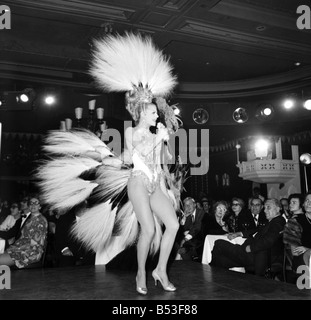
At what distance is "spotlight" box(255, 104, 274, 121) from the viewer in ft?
31.6

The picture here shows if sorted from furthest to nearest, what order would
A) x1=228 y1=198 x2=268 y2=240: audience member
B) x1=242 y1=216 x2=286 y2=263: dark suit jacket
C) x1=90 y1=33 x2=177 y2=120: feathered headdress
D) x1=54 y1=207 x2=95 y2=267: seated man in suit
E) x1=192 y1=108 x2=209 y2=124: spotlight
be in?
x1=192 y1=108 x2=209 y2=124: spotlight, x1=228 y1=198 x2=268 y2=240: audience member, x1=54 y1=207 x2=95 y2=267: seated man in suit, x1=242 y1=216 x2=286 y2=263: dark suit jacket, x1=90 y1=33 x2=177 y2=120: feathered headdress

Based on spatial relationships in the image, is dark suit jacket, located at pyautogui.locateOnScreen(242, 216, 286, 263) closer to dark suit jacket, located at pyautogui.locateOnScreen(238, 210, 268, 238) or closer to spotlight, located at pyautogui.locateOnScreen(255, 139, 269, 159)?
dark suit jacket, located at pyautogui.locateOnScreen(238, 210, 268, 238)

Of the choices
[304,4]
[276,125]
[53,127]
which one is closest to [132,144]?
[304,4]

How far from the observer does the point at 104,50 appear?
2.93 meters

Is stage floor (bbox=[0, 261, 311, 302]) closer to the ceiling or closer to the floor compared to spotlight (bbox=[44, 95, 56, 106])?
closer to the floor

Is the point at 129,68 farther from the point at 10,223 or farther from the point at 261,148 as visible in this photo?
the point at 261,148

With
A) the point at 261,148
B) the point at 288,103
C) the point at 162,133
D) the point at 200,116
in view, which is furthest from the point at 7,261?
the point at 261,148

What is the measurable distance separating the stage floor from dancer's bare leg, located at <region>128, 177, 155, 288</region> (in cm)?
19

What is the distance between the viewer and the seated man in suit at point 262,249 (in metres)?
3.77

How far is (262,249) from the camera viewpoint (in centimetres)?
377

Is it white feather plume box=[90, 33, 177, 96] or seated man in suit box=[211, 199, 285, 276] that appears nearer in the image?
white feather plume box=[90, 33, 177, 96]

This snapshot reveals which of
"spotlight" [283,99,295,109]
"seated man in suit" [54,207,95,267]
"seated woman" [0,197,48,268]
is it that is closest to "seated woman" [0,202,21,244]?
"seated man in suit" [54,207,95,267]
